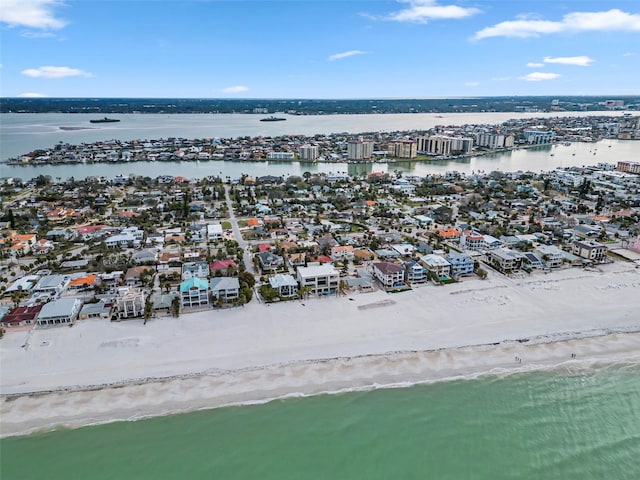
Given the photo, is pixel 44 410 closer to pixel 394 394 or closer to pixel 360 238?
pixel 394 394

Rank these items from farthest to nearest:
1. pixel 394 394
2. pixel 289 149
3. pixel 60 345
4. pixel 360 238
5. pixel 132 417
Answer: pixel 289 149
pixel 360 238
pixel 60 345
pixel 394 394
pixel 132 417

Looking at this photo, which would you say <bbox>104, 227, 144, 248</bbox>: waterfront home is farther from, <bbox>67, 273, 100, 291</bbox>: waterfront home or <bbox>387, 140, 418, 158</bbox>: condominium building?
<bbox>387, 140, 418, 158</bbox>: condominium building

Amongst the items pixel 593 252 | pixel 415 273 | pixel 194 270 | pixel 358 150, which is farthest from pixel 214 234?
pixel 358 150

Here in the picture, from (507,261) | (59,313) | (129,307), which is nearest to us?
(59,313)

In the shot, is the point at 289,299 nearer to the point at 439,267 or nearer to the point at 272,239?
the point at 439,267

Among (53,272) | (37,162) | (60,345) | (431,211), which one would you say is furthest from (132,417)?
(37,162)

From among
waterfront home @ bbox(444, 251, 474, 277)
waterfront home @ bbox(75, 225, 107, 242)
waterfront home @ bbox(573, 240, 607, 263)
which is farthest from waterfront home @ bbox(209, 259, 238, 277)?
waterfront home @ bbox(573, 240, 607, 263)
